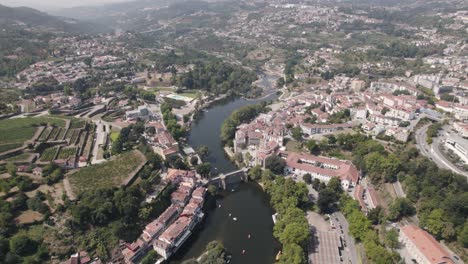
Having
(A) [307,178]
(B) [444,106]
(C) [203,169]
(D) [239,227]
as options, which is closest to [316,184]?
(A) [307,178]

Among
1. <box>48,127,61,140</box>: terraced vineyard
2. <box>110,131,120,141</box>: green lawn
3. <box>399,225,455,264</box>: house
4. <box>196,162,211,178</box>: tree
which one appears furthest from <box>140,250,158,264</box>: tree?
<box>48,127,61,140</box>: terraced vineyard

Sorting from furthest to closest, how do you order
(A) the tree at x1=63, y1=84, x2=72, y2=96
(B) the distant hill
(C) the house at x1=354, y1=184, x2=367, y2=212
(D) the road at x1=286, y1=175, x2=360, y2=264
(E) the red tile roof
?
(B) the distant hill < (A) the tree at x1=63, y1=84, x2=72, y2=96 < (E) the red tile roof < (C) the house at x1=354, y1=184, x2=367, y2=212 < (D) the road at x1=286, y1=175, x2=360, y2=264

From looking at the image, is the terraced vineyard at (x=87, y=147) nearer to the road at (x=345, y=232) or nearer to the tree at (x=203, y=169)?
the tree at (x=203, y=169)

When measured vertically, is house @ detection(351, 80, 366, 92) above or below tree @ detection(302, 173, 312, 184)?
above

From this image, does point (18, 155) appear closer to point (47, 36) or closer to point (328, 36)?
point (47, 36)

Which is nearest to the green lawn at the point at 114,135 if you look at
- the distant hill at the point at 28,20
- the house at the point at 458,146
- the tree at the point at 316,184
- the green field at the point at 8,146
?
the green field at the point at 8,146

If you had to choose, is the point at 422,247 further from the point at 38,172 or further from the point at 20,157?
the point at 20,157

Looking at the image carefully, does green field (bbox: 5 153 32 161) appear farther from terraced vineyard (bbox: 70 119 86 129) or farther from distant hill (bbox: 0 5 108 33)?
distant hill (bbox: 0 5 108 33)
